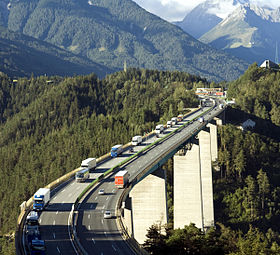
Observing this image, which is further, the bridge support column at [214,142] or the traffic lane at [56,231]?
the bridge support column at [214,142]

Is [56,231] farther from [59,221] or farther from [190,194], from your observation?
[190,194]

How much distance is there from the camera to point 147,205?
7406cm

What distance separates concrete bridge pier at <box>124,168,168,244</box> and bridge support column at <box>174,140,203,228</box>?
23847 millimetres

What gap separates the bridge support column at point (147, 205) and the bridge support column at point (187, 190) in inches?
940

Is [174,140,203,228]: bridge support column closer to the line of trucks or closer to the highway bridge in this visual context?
the highway bridge

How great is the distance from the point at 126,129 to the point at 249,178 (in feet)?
190

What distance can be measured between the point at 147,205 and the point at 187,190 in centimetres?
2900

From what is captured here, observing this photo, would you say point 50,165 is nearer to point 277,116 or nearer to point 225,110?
point 225,110

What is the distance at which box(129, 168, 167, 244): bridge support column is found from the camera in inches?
2867

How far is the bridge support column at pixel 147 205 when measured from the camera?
7281 cm

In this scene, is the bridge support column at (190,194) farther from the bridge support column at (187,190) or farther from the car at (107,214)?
the car at (107,214)

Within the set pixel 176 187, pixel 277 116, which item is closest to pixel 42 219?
pixel 176 187

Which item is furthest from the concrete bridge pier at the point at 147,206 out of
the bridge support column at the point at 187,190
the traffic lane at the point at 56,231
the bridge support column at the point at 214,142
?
the bridge support column at the point at 214,142

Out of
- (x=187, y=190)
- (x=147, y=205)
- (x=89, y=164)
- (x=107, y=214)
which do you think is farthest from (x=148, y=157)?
(x=107, y=214)
